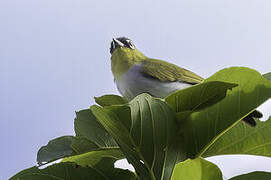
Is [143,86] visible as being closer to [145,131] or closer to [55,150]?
[55,150]

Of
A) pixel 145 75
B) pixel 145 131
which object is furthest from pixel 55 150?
pixel 145 75

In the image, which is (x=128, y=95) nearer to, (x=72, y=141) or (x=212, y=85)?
(x=72, y=141)

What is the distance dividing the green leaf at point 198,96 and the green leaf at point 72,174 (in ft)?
1.26

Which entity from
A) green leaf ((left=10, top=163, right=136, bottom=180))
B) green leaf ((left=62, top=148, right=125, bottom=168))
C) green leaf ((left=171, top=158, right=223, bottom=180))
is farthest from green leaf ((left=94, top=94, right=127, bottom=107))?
green leaf ((left=171, top=158, right=223, bottom=180))

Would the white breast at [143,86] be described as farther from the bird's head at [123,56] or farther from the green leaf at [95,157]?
the green leaf at [95,157]

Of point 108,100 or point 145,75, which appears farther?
point 145,75

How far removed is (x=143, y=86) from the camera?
2412 millimetres

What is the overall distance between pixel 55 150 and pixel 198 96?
876mm

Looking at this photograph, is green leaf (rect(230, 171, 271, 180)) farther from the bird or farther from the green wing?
the green wing

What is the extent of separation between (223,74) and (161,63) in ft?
4.05

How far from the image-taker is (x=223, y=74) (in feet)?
4.91

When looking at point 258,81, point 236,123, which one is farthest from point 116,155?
point 258,81

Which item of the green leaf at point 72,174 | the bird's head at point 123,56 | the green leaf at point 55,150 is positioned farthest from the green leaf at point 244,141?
the bird's head at point 123,56

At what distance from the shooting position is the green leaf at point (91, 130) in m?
1.82
